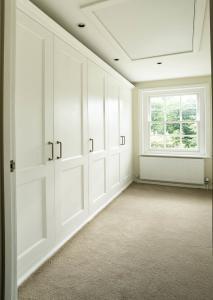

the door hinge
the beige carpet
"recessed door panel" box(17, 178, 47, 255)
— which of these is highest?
the door hinge

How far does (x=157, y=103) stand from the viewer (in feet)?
16.0

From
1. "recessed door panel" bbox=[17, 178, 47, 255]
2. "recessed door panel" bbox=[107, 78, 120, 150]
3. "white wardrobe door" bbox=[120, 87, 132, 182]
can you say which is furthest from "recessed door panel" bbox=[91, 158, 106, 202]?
"recessed door panel" bbox=[17, 178, 47, 255]

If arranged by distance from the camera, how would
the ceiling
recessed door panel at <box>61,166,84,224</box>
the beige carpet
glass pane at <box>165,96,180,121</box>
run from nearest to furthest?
the beige carpet
the ceiling
recessed door panel at <box>61,166,84,224</box>
glass pane at <box>165,96,180,121</box>

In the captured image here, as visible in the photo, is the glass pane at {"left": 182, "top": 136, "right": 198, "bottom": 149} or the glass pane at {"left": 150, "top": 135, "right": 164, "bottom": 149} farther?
the glass pane at {"left": 150, "top": 135, "right": 164, "bottom": 149}

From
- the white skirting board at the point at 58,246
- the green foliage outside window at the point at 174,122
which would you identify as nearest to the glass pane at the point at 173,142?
the green foliage outside window at the point at 174,122

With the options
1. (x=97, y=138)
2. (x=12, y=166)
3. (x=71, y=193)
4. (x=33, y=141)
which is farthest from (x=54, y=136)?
(x=97, y=138)

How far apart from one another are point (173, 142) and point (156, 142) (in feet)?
1.22

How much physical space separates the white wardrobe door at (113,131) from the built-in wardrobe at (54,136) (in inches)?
8.6

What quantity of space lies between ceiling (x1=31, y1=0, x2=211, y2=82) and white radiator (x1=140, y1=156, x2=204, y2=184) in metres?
1.89

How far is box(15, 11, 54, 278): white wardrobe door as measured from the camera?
1642 mm

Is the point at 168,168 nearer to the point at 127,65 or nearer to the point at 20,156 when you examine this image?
the point at 127,65

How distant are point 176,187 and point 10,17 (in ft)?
13.8

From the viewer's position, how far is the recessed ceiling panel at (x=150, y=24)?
6.50ft

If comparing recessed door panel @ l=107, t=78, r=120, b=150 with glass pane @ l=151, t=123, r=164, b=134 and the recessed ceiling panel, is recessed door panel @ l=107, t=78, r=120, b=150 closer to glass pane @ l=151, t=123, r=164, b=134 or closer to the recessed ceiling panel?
the recessed ceiling panel
